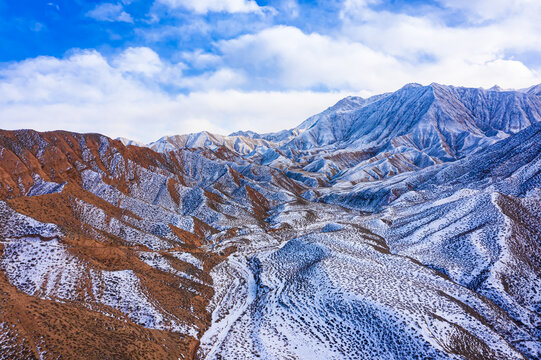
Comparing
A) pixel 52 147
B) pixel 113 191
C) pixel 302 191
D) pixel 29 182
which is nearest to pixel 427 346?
pixel 113 191

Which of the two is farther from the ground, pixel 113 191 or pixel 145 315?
pixel 113 191

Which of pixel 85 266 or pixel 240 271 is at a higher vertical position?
pixel 85 266

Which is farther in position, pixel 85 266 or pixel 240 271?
pixel 240 271

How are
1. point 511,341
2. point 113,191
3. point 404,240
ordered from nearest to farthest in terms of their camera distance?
point 511,341 → point 404,240 → point 113,191

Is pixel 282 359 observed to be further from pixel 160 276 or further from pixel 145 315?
pixel 160 276

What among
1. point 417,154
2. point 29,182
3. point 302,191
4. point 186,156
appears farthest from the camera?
point 417,154

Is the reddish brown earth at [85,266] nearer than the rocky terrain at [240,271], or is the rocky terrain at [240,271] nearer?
the reddish brown earth at [85,266]

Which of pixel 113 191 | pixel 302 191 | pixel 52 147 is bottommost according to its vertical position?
pixel 302 191

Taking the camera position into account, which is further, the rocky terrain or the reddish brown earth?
the rocky terrain
